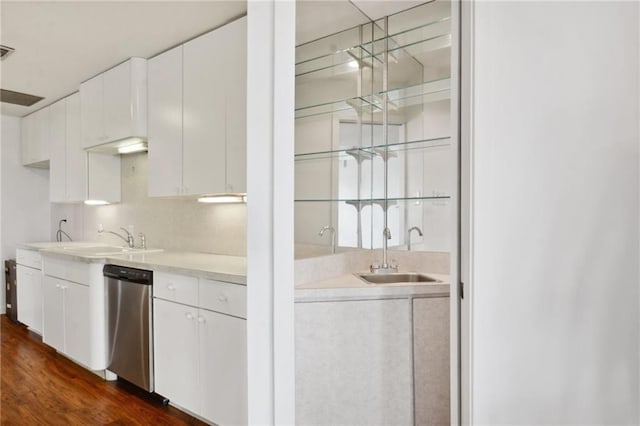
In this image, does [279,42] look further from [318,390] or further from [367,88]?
[318,390]

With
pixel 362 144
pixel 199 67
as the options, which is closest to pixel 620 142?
pixel 362 144

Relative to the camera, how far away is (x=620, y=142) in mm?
1126

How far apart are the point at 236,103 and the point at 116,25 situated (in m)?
0.95

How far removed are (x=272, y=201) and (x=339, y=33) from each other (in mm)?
1384

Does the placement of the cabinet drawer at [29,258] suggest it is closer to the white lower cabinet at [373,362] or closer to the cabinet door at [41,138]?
the cabinet door at [41,138]

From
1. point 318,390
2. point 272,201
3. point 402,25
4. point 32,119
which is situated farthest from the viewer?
point 32,119

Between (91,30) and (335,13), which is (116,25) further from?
(335,13)

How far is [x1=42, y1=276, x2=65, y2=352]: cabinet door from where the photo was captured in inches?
121

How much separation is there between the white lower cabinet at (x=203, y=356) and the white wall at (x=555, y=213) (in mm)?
1163

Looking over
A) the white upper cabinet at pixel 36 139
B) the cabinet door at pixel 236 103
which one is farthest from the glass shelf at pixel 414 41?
the white upper cabinet at pixel 36 139

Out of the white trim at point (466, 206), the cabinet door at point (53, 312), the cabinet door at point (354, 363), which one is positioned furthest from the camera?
the cabinet door at point (53, 312)

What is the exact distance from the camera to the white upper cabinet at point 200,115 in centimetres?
237

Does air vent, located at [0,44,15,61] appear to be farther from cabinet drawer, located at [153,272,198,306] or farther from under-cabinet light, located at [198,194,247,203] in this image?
cabinet drawer, located at [153,272,198,306]

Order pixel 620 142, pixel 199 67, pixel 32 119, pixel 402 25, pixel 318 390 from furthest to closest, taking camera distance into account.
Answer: pixel 32 119 → pixel 199 67 → pixel 402 25 → pixel 318 390 → pixel 620 142
